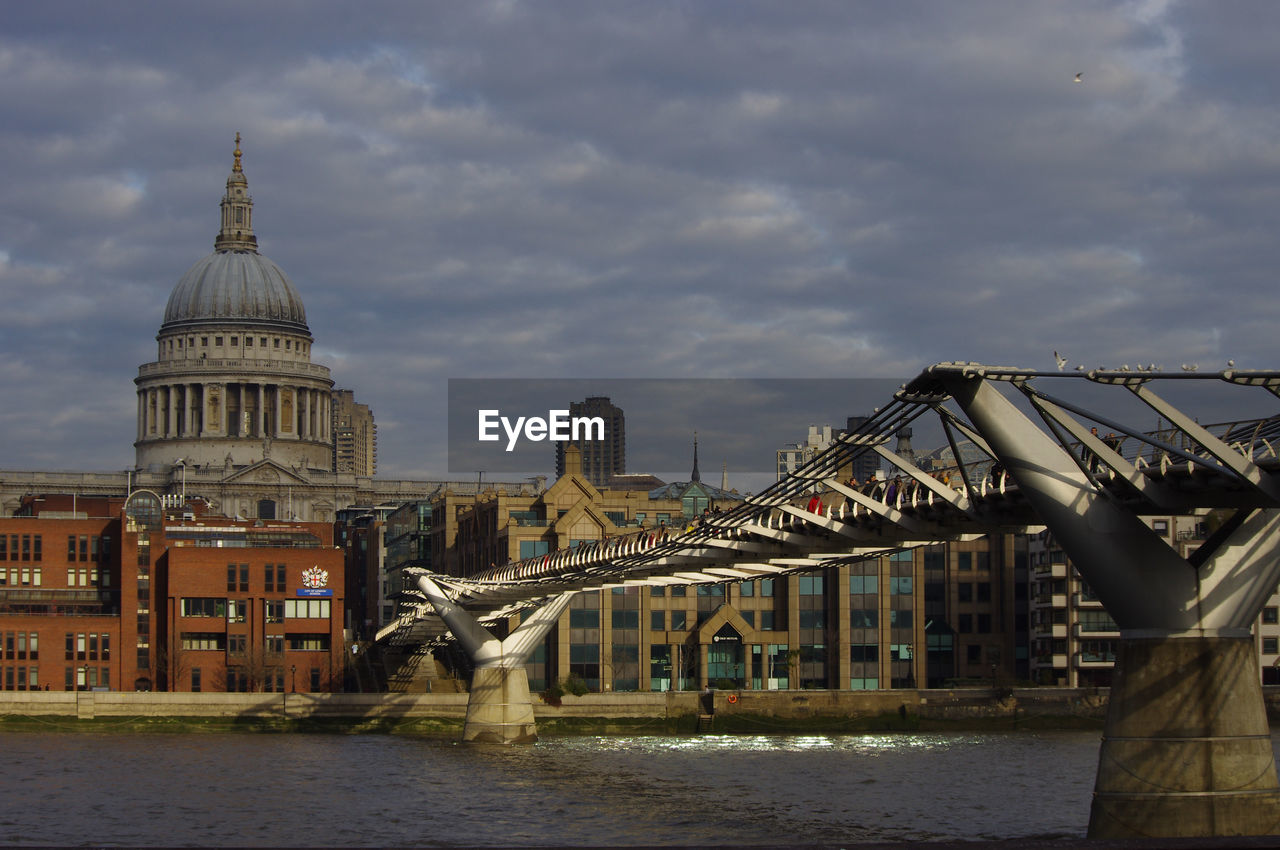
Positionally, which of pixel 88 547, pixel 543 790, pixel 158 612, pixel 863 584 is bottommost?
pixel 543 790

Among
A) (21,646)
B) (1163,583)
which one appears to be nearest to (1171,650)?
(1163,583)

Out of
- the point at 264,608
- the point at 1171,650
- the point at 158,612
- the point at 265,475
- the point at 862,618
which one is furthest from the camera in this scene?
the point at 265,475

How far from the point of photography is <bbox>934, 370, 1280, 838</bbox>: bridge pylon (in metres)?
37.5

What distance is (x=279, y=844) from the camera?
4538 centimetres

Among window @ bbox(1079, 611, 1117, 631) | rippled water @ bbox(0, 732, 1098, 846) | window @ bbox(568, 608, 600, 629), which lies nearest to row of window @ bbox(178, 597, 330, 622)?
window @ bbox(568, 608, 600, 629)

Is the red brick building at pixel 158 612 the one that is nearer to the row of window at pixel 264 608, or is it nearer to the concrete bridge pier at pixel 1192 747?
the row of window at pixel 264 608

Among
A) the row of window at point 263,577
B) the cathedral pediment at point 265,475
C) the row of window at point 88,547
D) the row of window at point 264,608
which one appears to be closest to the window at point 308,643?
the row of window at point 264,608

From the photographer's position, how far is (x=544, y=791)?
5947 cm

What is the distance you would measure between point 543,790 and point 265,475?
466 feet

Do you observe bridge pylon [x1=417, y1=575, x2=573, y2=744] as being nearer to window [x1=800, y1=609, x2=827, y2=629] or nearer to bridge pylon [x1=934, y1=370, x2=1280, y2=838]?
window [x1=800, y1=609, x2=827, y2=629]

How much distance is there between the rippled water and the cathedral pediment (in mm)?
110934

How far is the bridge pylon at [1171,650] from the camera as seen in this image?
37.5 metres

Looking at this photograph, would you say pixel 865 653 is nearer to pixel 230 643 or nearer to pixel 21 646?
pixel 230 643

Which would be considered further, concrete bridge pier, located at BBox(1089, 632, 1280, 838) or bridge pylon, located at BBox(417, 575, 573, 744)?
bridge pylon, located at BBox(417, 575, 573, 744)
